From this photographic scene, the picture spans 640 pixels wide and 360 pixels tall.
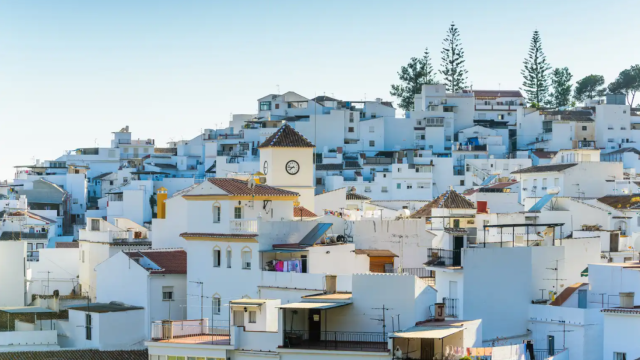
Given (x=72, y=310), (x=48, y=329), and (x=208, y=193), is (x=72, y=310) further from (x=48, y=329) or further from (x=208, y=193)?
(x=208, y=193)

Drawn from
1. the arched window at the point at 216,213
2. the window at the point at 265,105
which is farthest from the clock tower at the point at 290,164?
the window at the point at 265,105

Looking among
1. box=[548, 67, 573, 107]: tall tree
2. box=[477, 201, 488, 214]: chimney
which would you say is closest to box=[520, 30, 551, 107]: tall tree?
box=[548, 67, 573, 107]: tall tree

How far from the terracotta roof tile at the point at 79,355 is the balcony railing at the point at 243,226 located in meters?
4.87

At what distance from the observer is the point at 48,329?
39.9m

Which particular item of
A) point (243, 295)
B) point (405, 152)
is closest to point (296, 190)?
point (243, 295)

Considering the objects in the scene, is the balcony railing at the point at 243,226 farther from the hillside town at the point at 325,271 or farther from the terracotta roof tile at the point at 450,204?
the terracotta roof tile at the point at 450,204

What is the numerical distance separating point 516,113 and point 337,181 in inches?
929

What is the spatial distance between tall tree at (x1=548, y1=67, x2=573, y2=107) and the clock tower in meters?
55.5

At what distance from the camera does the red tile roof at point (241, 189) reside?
121 ft

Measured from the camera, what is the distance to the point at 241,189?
37156 mm

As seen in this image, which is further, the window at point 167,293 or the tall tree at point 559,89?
the tall tree at point 559,89

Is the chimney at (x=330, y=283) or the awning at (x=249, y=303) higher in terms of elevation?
the chimney at (x=330, y=283)

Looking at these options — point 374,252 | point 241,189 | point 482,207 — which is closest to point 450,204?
point 482,207

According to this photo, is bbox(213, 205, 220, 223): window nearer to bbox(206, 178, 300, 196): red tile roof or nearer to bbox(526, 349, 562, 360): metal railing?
bbox(206, 178, 300, 196): red tile roof
